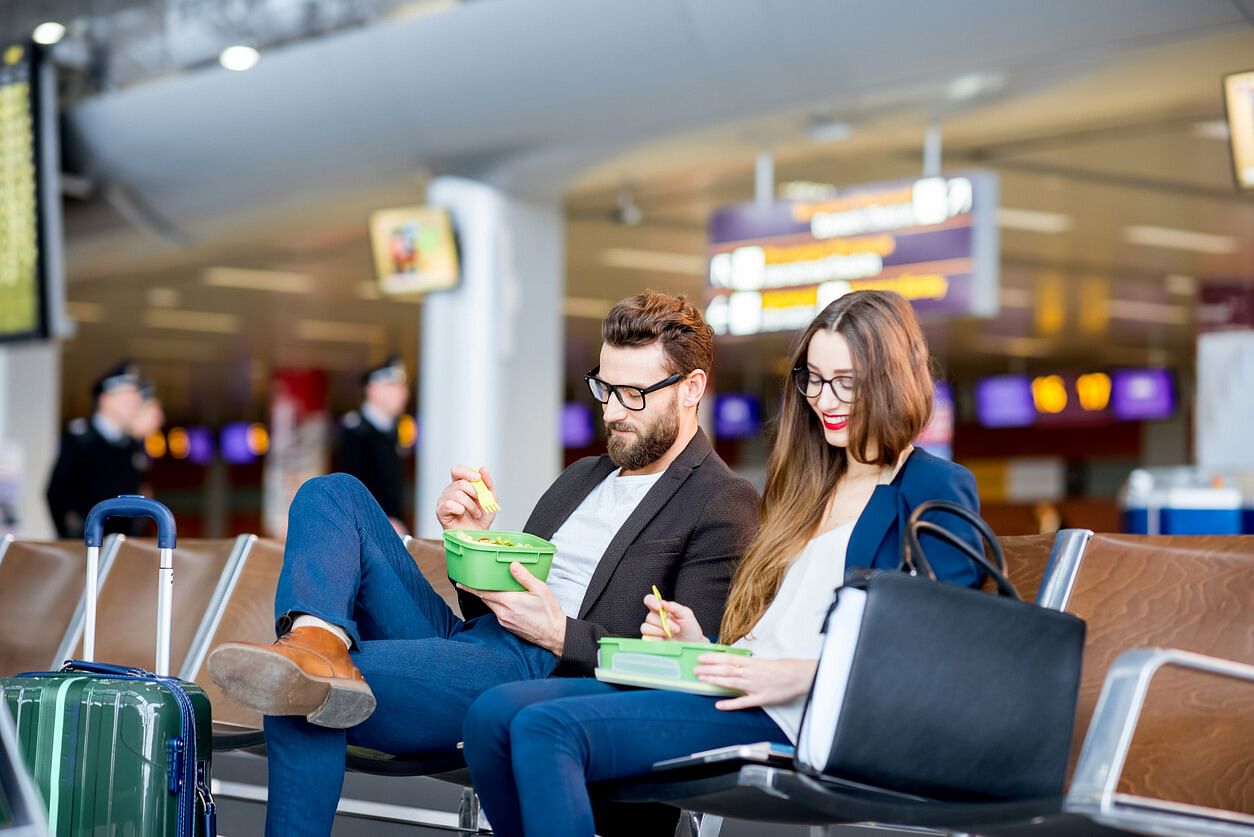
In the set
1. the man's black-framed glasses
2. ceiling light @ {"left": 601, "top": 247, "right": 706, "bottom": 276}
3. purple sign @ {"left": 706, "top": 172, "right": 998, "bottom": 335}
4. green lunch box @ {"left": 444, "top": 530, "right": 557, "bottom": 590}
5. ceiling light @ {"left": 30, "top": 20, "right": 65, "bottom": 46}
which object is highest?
ceiling light @ {"left": 30, "top": 20, "right": 65, "bottom": 46}

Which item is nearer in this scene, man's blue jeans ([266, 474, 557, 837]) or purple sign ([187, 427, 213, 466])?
man's blue jeans ([266, 474, 557, 837])

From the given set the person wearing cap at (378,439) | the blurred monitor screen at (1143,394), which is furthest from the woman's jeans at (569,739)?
the blurred monitor screen at (1143,394)

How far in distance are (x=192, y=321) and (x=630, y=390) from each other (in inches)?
522

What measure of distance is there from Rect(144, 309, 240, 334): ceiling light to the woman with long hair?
12.8m

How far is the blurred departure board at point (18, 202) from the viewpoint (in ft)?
27.2

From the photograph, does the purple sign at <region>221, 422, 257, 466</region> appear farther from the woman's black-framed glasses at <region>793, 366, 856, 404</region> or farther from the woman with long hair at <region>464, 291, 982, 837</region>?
the woman's black-framed glasses at <region>793, 366, 856, 404</region>

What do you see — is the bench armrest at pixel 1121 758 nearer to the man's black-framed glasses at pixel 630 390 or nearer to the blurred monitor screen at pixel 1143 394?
the man's black-framed glasses at pixel 630 390

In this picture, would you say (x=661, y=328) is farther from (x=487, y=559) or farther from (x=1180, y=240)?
→ (x=1180, y=240)

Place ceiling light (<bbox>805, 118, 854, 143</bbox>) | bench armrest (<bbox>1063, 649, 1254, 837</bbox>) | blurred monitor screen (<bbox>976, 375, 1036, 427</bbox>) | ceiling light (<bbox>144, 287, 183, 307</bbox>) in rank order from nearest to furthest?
bench armrest (<bbox>1063, 649, 1254, 837</bbox>)
ceiling light (<bbox>805, 118, 854, 143</bbox>)
ceiling light (<bbox>144, 287, 183, 307</bbox>)
blurred monitor screen (<bbox>976, 375, 1036, 427</bbox>)

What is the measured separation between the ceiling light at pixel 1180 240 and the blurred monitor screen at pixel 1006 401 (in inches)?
239

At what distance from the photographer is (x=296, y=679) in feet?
7.63

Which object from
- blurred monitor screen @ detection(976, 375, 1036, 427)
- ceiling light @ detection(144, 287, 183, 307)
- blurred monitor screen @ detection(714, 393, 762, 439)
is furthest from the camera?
blurred monitor screen @ detection(714, 393, 762, 439)

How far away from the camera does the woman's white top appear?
239 cm

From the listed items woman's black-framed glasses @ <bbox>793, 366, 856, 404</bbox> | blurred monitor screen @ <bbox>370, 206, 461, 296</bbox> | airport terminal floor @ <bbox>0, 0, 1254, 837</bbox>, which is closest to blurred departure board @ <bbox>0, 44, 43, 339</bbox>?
airport terminal floor @ <bbox>0, 0, 1254, 837</bbox>
